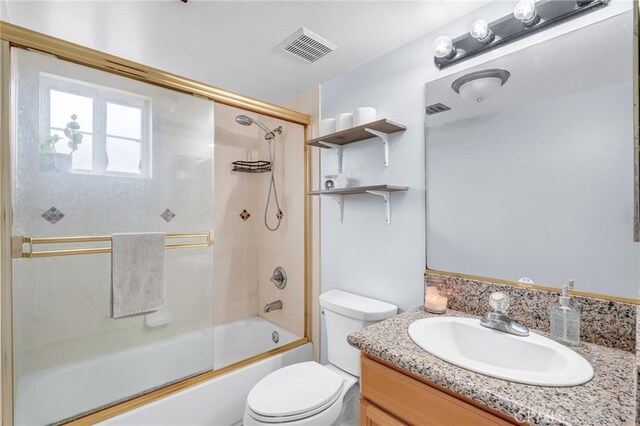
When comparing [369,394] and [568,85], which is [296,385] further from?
[568,85]

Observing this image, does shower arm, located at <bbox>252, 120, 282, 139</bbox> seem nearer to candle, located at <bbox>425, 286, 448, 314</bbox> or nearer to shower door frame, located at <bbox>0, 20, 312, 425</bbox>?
shower door frame, located at <bbox>0, 20, 312, 425</bbox>

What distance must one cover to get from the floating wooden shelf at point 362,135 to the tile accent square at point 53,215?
1.35 m

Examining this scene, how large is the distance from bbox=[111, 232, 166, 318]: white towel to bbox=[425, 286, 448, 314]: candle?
4.58 ft

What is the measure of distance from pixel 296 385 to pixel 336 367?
307 millimetres

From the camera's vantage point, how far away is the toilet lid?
4.04 feet

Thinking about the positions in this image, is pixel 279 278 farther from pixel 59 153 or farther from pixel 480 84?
pixel 480 84

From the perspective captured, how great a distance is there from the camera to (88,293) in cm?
159

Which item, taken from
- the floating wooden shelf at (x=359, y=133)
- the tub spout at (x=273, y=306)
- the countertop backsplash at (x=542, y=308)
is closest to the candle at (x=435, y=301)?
the countertop backsplash at (x=542, y=308)

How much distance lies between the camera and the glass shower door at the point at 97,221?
1.28m

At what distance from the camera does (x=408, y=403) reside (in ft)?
2.91

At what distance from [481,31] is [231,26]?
114cm

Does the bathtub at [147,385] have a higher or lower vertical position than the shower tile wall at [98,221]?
lower

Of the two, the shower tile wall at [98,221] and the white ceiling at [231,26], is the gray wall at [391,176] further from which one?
the shower tile wall at [98,221]

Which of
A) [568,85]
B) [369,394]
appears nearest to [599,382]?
[369,394]
